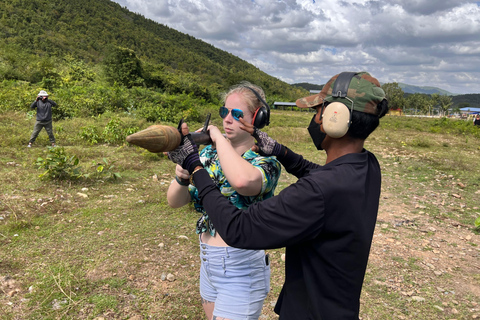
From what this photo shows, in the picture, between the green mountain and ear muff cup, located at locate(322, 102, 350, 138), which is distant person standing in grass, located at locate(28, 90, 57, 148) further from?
ear muff cup, located at locate(322, 102, 350, 138)

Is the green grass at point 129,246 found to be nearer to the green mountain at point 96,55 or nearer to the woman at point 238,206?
the woman at point 238,206

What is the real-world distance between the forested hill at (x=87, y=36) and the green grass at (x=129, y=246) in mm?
21581

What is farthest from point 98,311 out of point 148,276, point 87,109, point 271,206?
point 87,109

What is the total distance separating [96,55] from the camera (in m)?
55.0

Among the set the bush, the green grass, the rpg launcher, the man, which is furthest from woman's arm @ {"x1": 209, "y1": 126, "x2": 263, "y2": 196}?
the bush

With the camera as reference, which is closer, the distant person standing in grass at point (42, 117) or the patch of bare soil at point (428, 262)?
the patch of bare soil at point (428, 262)

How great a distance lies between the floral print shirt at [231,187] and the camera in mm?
1879

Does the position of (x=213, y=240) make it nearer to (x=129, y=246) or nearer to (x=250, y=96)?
(x=250, y=96)

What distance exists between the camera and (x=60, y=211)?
5555 mm

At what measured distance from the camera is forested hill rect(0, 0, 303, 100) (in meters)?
44.0

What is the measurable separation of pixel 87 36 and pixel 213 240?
74506mm

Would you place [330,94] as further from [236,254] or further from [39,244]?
[39,244]

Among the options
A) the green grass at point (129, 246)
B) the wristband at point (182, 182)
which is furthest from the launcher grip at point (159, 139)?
the green grass at point (129, 246)

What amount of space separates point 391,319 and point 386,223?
2.91 m
